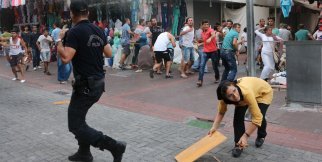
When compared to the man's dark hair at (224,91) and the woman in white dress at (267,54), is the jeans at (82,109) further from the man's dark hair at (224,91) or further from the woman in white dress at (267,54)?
the woman in white dress at (267,54)

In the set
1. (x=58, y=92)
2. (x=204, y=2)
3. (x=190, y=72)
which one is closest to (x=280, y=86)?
(x=190, y=72)

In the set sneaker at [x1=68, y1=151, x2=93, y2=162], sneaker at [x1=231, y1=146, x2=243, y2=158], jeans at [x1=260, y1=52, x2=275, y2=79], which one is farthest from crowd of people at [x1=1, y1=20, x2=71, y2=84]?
sneaker at [x1=231, y1=146, x2=243, y2=158]

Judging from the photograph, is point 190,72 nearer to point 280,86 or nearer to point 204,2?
point 280,86

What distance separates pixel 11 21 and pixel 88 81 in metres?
19.1

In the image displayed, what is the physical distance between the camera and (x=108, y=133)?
6.12m

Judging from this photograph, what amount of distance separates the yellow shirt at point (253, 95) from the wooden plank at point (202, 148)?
0.33 metres

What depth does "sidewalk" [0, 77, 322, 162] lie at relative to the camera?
4.96 m

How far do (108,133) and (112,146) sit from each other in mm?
1769

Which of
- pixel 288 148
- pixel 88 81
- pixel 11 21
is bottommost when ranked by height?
pixel 288 148

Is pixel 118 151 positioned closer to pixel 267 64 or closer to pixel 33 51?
pixel 267 64

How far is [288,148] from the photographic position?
17.2 feet

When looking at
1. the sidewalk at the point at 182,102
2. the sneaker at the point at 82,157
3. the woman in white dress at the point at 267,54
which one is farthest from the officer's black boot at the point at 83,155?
the woman in white dress at the point at 267,54

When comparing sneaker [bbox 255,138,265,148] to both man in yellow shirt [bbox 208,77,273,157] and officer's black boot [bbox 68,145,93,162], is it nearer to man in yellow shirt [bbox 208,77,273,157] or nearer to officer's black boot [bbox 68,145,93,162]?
man in yellow shirt [bbox 208,77,273,157]

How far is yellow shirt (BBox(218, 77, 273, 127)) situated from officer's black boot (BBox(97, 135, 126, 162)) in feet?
4.06
